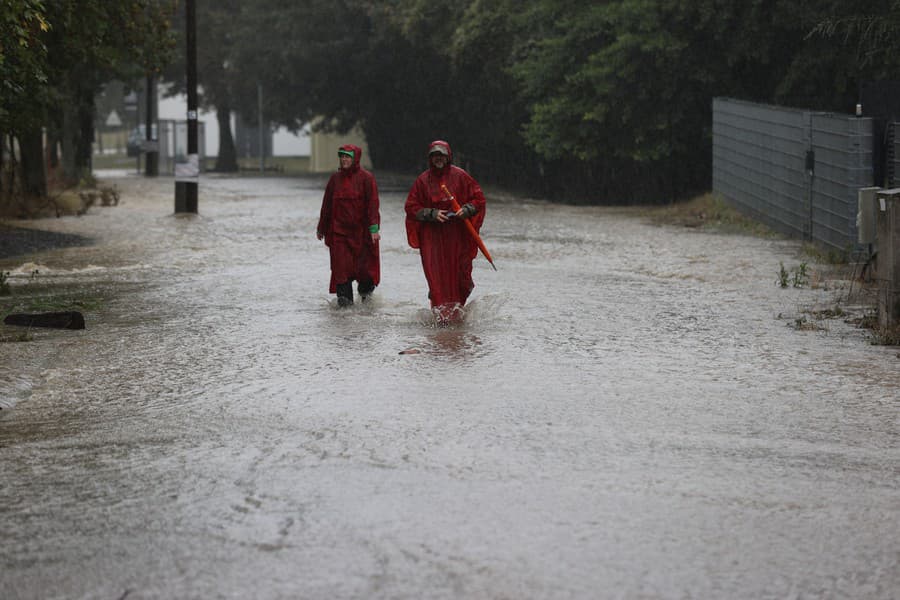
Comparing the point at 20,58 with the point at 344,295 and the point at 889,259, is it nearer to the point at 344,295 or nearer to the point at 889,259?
the point at 344,295

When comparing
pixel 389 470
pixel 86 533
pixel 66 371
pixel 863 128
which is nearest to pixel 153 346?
pixel 66 371

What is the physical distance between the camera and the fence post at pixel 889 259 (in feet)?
42.9

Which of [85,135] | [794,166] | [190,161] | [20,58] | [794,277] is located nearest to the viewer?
[20,58]

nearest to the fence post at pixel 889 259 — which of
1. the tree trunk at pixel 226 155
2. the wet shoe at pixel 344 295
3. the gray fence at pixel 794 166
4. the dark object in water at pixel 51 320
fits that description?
the wet shoe at pixel 344 295

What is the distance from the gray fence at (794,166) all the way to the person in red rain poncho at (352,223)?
7.13 metres

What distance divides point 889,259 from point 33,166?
74.3 ft

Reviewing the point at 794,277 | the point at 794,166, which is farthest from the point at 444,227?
the point at 794,166

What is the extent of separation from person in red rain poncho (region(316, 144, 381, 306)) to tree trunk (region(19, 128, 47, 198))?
17055 mm

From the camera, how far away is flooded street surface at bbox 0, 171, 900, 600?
5973 millimetres

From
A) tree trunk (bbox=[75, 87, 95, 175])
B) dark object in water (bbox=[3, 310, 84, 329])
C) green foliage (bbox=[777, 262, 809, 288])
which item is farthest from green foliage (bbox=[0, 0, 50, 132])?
tree trunk (bbox=[75, 87, 95, 175])

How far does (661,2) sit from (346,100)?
26.2 meters

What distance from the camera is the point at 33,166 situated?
1266 inches

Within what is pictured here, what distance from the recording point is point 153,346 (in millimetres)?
12383

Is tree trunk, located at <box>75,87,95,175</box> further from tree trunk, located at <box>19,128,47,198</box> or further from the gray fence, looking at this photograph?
the gray fence
